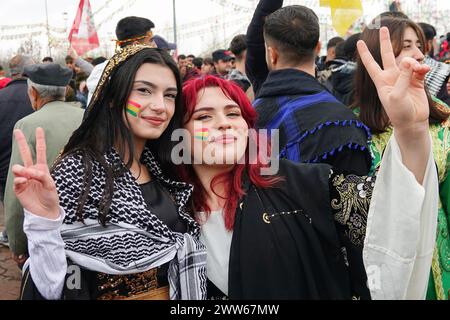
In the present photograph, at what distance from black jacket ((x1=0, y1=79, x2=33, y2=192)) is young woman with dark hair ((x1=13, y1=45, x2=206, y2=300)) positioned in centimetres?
304

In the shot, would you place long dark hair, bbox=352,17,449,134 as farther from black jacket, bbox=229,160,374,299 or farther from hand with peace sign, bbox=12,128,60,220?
hand with peace sign, bbox=12,128,60,220

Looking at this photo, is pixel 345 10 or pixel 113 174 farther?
pixel 345 10

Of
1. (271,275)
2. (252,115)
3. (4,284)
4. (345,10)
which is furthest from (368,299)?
(4,284)

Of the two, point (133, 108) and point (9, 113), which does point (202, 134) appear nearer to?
point (133, 108)

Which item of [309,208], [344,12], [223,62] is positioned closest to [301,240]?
[309,208]

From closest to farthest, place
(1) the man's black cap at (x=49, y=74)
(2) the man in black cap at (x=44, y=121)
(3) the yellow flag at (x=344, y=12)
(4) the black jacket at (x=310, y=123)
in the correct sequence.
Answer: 1. (4) the black jacket at (x=310, y=123)
2. (3) the yellow flag at (x=344, y=12)
3. (2) the man in black cap at (x=44, y=121)
4. (1) the man's black cap at (x=49, y=74)

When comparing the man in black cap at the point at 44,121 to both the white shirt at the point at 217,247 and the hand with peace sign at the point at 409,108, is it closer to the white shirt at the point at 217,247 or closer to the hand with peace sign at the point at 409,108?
the white shirt at the point at 217,247

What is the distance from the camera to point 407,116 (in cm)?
149

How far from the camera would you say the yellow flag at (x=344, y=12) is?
249 centimetres

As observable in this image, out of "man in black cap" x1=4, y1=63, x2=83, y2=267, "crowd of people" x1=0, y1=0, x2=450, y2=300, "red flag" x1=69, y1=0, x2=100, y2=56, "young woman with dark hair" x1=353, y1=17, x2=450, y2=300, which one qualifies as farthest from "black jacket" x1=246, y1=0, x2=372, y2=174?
"red flag" x1=69, y1=0, x2=100, y2=56

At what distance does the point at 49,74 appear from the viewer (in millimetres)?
3691

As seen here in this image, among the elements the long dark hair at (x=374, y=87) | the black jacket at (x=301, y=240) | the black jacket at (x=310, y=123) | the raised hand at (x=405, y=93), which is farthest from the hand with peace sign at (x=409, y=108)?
the long dark hair at (x=374, y=87)
